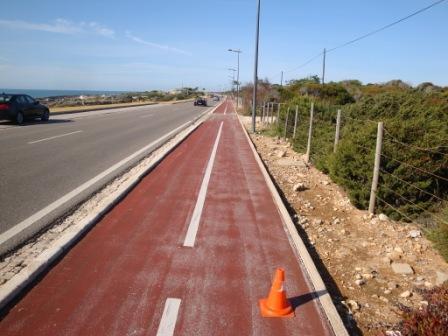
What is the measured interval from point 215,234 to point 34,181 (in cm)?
471

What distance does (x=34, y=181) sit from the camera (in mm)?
8500

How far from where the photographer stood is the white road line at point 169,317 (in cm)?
370

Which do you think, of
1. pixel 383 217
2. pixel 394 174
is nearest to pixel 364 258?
pixel 383 217

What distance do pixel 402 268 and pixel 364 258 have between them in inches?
22.4

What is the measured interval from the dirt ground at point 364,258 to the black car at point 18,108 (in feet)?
57.8

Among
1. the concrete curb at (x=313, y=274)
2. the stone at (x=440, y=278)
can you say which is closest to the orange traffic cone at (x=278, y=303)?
the concrete curb at (x=313, y=274)

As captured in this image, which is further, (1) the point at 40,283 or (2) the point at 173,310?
(1) the point at 40,283

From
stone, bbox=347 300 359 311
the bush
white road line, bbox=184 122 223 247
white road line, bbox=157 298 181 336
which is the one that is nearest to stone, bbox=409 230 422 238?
the bush

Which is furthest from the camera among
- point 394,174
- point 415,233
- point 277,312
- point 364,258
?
point 394,174

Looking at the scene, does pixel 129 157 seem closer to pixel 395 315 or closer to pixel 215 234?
pixel 215 234

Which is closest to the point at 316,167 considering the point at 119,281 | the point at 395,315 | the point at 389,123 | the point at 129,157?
the point at 389,123

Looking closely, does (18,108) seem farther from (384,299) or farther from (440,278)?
(440,278)

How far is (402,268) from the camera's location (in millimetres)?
5469

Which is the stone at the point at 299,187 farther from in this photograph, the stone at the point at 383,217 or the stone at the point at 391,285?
the stone at the point at 391,285
